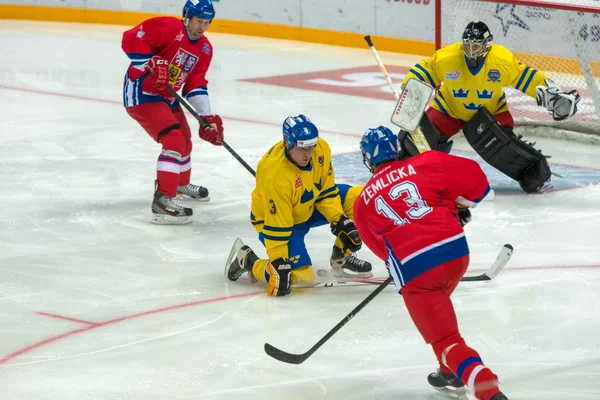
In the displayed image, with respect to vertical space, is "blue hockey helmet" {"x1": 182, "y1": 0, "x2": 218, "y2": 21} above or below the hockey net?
above

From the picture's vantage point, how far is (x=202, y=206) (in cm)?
562

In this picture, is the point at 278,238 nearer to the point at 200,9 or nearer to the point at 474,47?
the point at 200,9

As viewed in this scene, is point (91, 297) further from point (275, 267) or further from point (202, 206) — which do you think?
point (202, 206)

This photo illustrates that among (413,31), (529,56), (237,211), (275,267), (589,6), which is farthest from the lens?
(413,31)

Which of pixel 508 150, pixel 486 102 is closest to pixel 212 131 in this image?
pixel 486 102

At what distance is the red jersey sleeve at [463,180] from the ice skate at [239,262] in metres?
1.42

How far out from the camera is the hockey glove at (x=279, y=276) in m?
4.04

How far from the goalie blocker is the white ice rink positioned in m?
0.12

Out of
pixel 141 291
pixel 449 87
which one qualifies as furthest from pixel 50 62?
pixel 141 291

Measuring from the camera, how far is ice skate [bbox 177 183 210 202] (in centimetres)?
571

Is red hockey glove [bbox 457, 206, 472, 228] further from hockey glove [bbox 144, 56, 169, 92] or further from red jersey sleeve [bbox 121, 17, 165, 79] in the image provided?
red jersey sleeve [bbox 121, 17, 165, 79]

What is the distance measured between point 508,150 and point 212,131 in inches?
64.1

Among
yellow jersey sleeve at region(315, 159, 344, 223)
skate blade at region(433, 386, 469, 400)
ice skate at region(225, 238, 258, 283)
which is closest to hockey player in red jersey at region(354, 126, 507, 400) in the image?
skate blade at region(433, 386, 469, 400)

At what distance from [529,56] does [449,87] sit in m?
1.89
